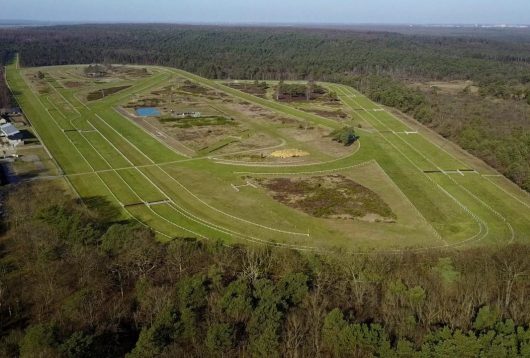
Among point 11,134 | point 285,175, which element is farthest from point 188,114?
point 285,175

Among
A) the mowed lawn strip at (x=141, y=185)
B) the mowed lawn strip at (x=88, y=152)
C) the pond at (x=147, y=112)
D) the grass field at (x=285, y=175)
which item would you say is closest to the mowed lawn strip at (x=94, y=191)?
the grass field at (x=285, y=175)

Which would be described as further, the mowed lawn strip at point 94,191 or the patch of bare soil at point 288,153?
the patch of bare soil at point 288,153

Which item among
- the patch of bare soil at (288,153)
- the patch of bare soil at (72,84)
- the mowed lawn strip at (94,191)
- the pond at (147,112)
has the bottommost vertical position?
the mowed lawn strip at (94,191)

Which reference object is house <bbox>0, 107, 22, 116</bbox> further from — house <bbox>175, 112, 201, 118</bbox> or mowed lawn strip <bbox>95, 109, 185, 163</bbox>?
house <bbox>175, 112, 201, 118</bbox>

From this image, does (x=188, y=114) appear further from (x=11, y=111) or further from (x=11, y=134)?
(x=11, y=111)

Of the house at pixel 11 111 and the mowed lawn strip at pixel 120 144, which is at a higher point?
the house at pixel 11 111

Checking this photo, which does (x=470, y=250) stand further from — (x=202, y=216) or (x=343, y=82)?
(x=343, y=82)

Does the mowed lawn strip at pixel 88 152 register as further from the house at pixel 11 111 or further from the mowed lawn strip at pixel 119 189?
the house at pixel 11 111
